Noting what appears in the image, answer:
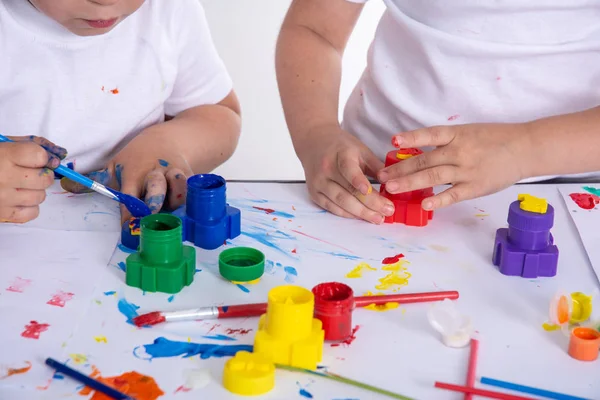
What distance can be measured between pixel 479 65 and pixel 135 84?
0.53 meters

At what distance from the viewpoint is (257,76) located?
258 centimetres

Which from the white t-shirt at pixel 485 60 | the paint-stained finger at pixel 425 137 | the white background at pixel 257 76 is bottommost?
the white background at pixel 257 76

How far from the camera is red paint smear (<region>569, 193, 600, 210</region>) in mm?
981

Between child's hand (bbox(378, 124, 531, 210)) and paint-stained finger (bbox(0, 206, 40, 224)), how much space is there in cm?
42

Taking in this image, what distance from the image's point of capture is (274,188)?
3.41 feet

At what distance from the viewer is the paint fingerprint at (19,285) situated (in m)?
0.76

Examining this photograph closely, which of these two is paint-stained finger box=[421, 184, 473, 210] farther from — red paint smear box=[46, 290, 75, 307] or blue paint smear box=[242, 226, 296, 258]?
red paint smear box=[46, 290, 75, 307]

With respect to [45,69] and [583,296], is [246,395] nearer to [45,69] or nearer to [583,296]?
[583,296]

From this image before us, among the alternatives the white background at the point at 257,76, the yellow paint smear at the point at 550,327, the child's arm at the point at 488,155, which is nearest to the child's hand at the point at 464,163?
the child's arm at the point at 488,155

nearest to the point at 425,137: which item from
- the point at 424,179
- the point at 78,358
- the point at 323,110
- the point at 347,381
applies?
the point at 424,179

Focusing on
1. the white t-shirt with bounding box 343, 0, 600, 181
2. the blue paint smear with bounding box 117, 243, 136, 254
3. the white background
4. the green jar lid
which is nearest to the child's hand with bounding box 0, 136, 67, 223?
the blue paint smear with bounding box 117, 243, 136, 254

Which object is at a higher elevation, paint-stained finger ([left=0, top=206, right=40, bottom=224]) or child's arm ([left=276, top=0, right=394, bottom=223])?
child's arm ([left=276, top=0, right=394, bottom=223])

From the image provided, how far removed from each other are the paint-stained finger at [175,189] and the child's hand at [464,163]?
0.27 meters

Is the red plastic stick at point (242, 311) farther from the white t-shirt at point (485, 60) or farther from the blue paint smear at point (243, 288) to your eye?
the white t-shirt at point (485, 60)
